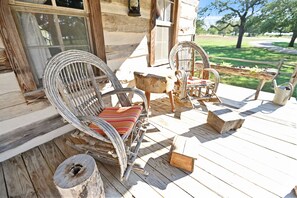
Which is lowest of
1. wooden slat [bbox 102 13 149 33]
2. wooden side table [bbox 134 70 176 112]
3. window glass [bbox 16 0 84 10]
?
wooden side table [bbox 134 70 176 112]

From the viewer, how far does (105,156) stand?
4.49 feet

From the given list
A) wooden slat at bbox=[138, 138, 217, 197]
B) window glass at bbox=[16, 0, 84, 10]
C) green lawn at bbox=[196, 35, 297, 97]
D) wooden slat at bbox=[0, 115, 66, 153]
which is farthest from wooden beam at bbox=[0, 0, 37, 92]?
green lawn at bbox=[196, 35, 297, 97]

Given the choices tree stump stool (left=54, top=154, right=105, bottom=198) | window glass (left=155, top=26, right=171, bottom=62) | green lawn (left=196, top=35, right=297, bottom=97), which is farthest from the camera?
green lawn (left=196, top=35, right=297, bottom=97)

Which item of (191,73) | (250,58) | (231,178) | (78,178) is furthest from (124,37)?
(250,58)

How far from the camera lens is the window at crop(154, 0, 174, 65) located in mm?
2617

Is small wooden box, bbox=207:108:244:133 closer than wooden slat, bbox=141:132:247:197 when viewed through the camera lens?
No

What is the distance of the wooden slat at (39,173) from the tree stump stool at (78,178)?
1.50ft

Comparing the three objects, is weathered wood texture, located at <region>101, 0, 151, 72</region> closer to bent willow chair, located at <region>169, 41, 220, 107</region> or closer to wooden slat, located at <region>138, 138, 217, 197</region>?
bent willow chair, located at <region>169, 41, 220, 107</region>

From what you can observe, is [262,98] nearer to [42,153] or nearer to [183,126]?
[183,126]

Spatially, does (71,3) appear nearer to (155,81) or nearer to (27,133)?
(155,81)

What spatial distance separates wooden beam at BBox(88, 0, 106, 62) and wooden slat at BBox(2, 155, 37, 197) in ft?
4.64

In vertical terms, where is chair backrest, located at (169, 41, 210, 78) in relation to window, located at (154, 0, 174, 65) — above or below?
below

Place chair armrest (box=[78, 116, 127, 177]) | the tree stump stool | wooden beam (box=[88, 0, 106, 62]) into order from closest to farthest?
the tree stump stool → chair armrest (box=[78, 116, 127, 177]) → wooden beam (box=[88, 0, 106, 62])

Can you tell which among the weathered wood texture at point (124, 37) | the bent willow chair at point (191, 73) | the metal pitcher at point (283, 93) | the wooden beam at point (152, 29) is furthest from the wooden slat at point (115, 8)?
the metal pitcher at point (283, 93)
